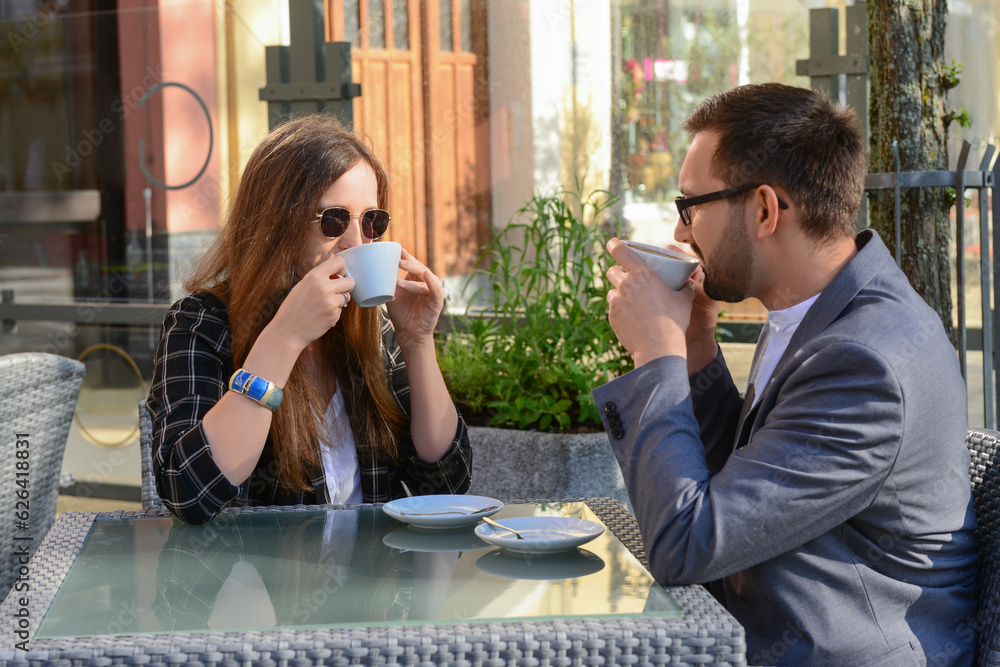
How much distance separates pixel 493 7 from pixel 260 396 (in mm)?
3278

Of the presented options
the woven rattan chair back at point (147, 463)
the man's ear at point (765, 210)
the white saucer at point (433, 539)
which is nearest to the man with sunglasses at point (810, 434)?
the man's ear at point (765, 210)

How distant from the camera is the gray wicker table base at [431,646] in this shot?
1105 millimetres

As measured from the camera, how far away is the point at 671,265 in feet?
5.42

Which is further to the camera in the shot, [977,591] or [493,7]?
[493,7]

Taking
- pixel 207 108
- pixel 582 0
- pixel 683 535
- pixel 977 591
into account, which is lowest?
pixel 977 591

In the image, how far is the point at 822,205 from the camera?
161 centimetres

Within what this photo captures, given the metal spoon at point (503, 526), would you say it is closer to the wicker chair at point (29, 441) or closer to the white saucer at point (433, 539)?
the white saucer at point (433, 539)

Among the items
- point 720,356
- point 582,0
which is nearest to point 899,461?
point 720,356

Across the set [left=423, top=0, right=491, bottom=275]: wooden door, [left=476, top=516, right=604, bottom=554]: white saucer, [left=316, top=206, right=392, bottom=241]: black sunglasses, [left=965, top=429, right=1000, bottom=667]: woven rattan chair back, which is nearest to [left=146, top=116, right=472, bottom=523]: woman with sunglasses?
[left=316, top=206, right=392, bottom=241]: black sunglasses

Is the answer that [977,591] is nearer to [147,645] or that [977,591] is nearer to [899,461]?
[899,461]

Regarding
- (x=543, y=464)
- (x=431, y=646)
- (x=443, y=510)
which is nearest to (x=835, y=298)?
(x=443, y=510)

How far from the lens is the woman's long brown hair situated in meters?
1.96

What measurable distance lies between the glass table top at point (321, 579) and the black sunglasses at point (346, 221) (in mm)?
612

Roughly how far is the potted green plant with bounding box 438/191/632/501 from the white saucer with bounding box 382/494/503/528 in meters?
1.69
